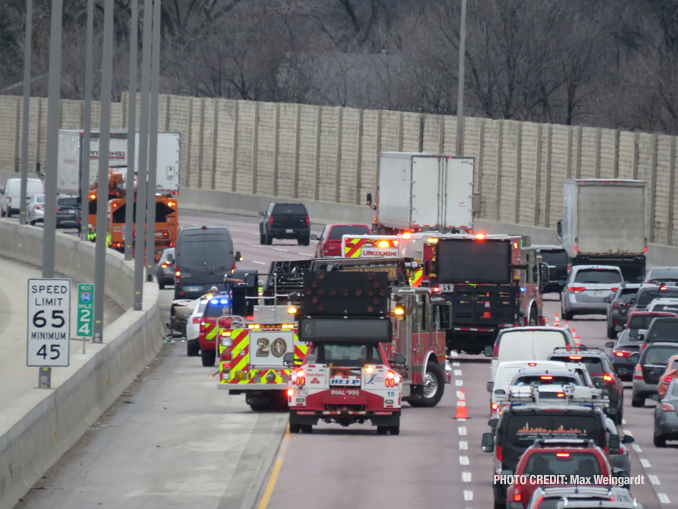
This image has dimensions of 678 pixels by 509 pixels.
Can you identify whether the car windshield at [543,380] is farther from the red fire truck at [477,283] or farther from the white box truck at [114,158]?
the white box truck at [114,158]

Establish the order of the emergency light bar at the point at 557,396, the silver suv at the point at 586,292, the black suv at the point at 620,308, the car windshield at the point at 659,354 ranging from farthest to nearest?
the silver suv at the point at 586,292 → the black suv at the point at 620,308 → the car windshield at the point at 659,354 → the emergency light bar at the point at 557,396

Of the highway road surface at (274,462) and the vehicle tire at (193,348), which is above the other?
the vehicle tire at (193,348)

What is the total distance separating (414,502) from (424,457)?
3578 millimetres

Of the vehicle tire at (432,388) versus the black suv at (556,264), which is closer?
the vehicle tire at (432,388)

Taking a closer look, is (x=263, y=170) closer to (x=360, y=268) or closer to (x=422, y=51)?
(x=422, y=51)

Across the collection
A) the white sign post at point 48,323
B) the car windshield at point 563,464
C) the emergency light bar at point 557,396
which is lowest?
the car windshield at point 563,464

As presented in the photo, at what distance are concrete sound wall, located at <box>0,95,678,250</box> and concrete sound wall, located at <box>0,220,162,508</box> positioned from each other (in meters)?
23.7

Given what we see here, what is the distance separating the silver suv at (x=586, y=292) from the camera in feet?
142

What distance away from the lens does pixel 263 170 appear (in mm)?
77500

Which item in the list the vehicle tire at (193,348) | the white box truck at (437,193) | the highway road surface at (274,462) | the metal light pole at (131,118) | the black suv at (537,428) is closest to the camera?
the black suv at (537,428)

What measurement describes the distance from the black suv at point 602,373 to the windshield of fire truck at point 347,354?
363cm

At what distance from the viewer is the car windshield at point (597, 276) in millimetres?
43594

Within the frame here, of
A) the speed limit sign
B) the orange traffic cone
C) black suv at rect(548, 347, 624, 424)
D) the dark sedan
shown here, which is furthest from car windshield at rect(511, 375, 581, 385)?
the dark sedan

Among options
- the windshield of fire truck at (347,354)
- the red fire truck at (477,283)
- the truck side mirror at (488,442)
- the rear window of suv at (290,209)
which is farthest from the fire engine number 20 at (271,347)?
the rear window of suv at (290,209)
